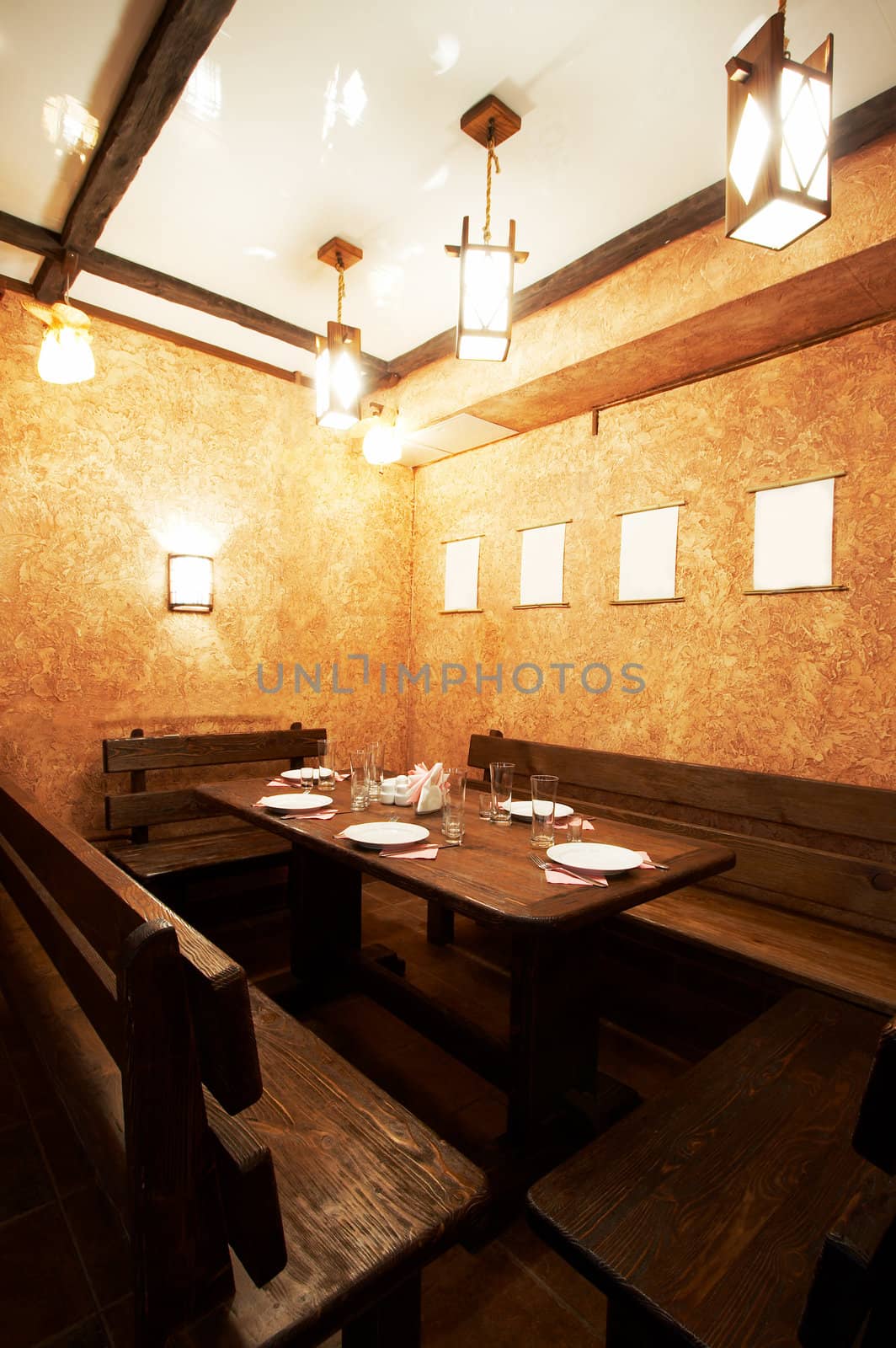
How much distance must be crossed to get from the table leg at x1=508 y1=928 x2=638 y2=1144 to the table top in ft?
0.90

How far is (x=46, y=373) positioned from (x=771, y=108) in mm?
2923

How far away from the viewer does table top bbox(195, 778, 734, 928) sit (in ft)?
4.88

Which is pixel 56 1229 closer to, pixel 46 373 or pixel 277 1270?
pixel 277 1270

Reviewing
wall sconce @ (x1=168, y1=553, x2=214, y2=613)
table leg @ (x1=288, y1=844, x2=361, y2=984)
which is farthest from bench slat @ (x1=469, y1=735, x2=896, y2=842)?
wall sconce @ (x1=168, y1=553, x2=214, y2=613)

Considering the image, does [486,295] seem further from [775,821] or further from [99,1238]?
[99,1238]

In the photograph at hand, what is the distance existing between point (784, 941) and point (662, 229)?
2.92 metres

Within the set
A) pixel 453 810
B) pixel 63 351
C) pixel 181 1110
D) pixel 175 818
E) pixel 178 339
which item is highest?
pixel 178 339

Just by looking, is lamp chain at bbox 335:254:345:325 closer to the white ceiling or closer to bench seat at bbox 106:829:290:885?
the white ceiling

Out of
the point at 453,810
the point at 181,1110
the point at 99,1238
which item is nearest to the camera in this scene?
the point at 181,1110

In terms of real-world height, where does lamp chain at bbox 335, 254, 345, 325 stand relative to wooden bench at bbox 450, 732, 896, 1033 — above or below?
above

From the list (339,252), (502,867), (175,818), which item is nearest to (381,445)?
(339,252)

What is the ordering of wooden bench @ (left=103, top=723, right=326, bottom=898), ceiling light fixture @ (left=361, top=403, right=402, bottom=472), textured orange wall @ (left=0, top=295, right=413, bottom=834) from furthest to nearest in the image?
ceiling light fixture @ (left=361, top=403, right=402, bottom=472), textured orange wall @ (left=0, top=295, right=413, bottom=834), wooden bench @ (left=103, top=723, right=326, bottom=898)

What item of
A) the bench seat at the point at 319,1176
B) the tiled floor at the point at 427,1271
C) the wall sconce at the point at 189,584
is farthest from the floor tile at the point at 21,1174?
the wall sconce at the point at 189,584

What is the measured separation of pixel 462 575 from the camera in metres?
4.62
